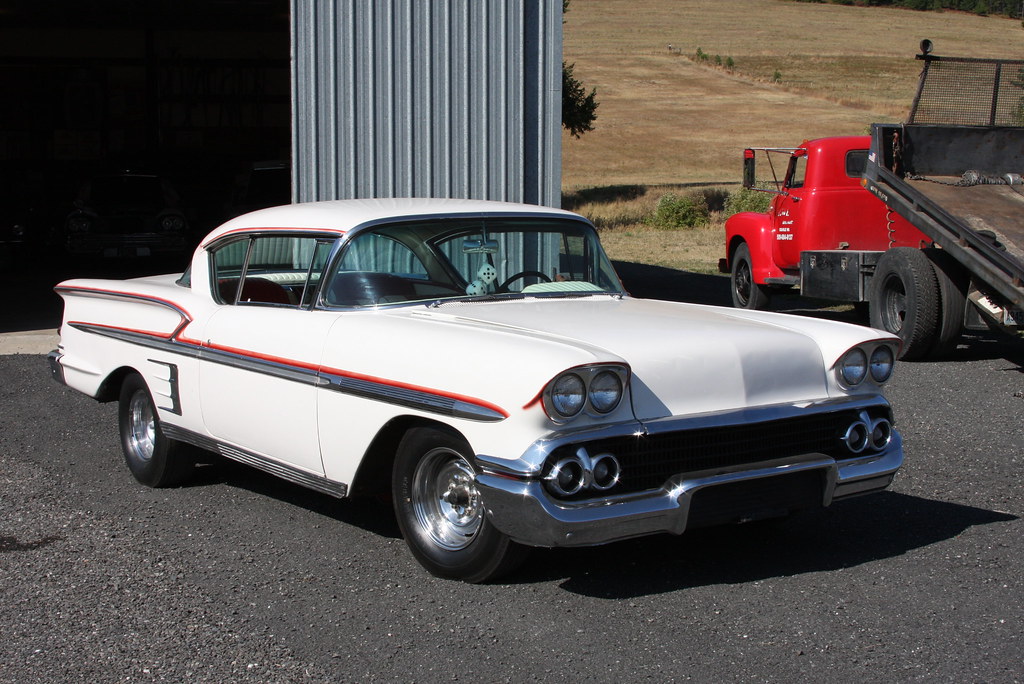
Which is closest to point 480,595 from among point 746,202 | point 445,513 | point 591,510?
point 445,513

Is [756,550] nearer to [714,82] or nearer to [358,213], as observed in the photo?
[358,213]

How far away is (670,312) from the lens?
16.4 ft

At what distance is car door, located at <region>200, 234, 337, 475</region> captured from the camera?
4.78m

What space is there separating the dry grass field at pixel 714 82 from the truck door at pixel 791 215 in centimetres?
831

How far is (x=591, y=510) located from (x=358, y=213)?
1934 millimetres

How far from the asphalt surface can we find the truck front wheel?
24.4 feet

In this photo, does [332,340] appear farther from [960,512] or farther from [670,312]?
[960,512]

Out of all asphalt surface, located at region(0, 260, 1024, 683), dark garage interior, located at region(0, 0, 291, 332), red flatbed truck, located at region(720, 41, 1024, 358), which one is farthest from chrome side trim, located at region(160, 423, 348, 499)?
dark garage interior, located at region(0, 0, 291, 332)

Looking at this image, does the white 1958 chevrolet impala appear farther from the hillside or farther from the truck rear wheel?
the hillside

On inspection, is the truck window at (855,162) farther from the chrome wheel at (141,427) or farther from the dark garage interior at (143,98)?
the dark garage interior at (143,98)

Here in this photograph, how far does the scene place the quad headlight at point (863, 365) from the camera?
4.56 metres

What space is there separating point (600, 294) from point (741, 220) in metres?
8.99

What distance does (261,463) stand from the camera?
5043 millimetres

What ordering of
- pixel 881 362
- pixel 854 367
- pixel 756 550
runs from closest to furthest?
pixel 854 367
pixel 881 362
pixel 756 550
